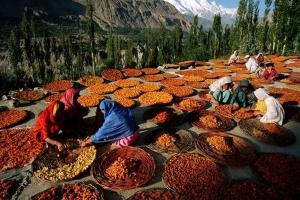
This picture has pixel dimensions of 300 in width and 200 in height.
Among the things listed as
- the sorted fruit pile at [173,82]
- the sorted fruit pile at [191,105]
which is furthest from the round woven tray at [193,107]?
the sorted fruit pile at [173,82]

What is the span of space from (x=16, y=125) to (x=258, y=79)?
10.2 m

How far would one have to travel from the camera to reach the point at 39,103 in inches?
346

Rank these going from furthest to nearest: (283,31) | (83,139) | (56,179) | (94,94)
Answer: (283,31)
(94,94)
(83,139)
(56,179)

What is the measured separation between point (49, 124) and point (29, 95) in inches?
177

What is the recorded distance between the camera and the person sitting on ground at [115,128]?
17.8ft

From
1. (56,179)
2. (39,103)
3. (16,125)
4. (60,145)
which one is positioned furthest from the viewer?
(39,103)

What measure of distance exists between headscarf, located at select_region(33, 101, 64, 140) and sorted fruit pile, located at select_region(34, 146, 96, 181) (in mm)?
843

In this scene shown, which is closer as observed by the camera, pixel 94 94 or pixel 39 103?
pixel 39 103

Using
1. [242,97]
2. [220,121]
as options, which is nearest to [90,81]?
[220,121]

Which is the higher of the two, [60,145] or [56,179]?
[60,145]

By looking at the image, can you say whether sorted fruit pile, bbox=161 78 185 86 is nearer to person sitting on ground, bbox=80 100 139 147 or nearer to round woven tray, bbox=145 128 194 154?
round woven tray, bbox=145 128 194 154

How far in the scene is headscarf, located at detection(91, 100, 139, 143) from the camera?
544 cm

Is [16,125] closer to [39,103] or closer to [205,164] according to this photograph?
[39,103]

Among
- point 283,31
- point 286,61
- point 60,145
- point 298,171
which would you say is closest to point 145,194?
point 60,145
